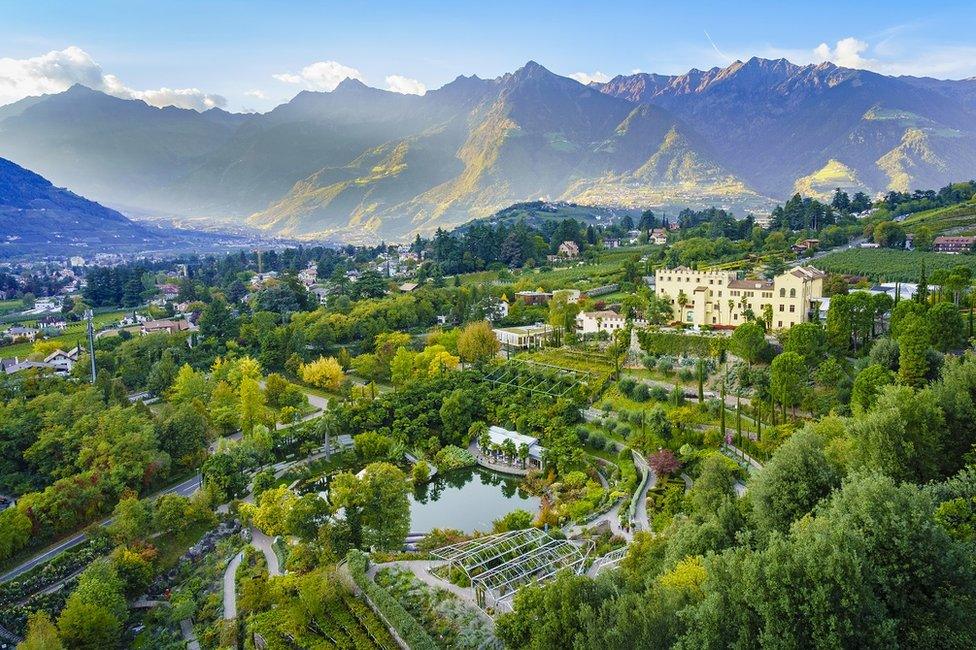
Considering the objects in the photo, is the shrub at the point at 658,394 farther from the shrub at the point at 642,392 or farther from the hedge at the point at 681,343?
the hedge at the point at 681,343

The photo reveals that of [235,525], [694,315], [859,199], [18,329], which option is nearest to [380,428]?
[235,525]

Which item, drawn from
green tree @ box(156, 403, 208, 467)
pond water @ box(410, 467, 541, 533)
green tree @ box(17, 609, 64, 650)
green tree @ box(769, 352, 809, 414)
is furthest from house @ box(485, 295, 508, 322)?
green tree @ box(17, 609, 64, 650)

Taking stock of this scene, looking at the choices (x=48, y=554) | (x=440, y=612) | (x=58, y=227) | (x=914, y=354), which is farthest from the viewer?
(x=58, y=227)

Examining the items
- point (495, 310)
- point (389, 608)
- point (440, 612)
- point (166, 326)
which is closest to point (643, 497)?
point (440, 612)

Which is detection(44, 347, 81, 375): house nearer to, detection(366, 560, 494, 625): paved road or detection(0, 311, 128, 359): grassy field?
detection(0, 311, 128, 359): grassy field

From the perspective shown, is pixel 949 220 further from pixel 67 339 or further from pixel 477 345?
pixel 67 339

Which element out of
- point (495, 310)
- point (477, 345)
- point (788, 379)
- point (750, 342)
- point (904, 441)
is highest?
point (904, 441)

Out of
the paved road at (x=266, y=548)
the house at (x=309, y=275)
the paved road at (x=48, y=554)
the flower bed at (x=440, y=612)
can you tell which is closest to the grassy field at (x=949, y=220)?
the flower bed at (x=440, y=612)
